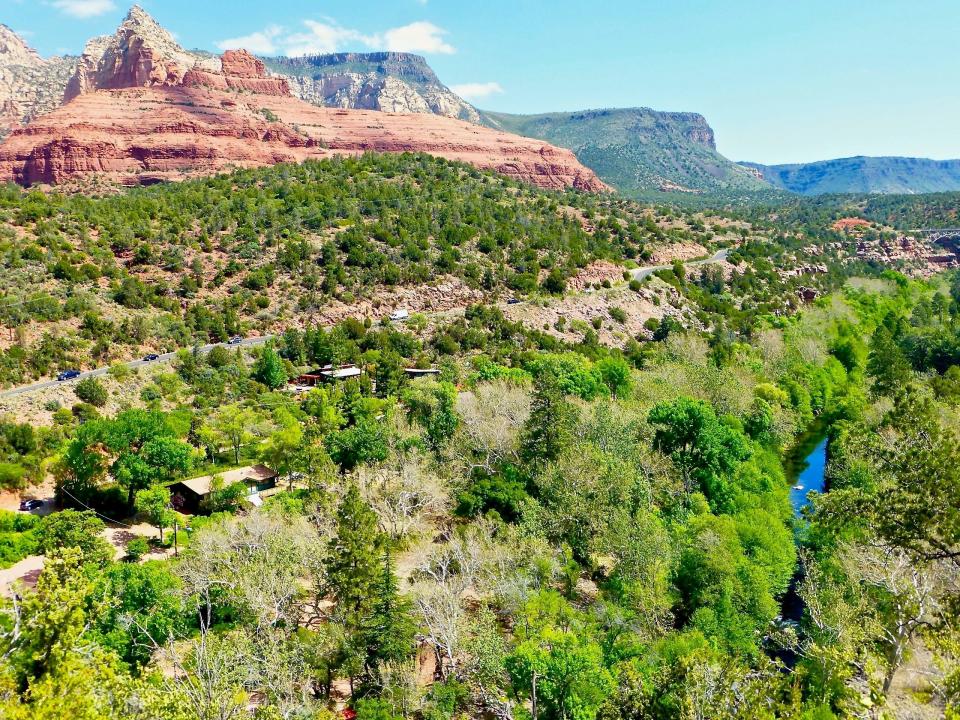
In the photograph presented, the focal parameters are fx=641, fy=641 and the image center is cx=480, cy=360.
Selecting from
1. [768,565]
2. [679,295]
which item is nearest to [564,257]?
[679,295]

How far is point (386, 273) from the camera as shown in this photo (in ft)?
249

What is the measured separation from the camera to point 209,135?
134625 millimetres

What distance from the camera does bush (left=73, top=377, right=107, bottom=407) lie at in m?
48.7

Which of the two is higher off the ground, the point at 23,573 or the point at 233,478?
the point at 233,478

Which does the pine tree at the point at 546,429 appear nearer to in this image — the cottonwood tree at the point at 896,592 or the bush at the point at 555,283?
the cottonwood tree at the point at 896,592

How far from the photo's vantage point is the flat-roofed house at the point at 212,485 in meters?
40.8

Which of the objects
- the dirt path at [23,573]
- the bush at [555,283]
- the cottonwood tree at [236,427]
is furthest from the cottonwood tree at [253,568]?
the bush at [555,283]

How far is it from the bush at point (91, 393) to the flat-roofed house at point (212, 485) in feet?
39.4

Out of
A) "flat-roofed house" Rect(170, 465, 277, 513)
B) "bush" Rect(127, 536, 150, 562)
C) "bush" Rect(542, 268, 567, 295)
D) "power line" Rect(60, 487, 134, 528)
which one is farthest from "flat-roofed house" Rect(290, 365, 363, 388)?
"bush" Rect(542, 268, 567, 295)

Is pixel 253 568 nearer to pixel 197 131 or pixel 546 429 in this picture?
pixel 546 429

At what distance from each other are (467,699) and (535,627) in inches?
150

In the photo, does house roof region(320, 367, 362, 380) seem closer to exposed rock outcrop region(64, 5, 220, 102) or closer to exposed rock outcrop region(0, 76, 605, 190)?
exposed rock outcrop region(0, 76, 605, 190)

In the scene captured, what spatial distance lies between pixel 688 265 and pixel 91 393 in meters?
82.3

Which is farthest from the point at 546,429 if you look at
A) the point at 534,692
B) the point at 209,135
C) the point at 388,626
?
the point at 209,135
